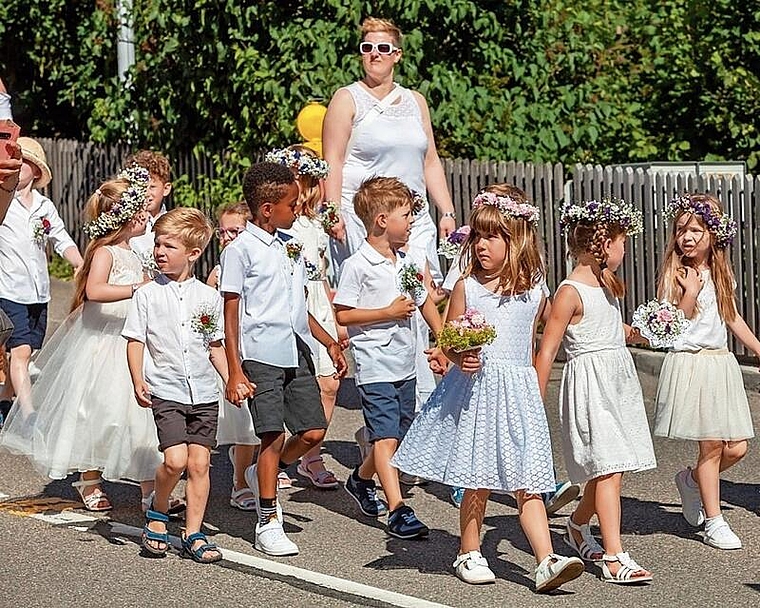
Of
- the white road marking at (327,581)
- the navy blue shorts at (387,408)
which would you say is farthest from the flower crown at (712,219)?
the white road marking at (327,581)

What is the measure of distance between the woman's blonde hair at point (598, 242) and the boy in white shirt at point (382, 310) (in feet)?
3.04

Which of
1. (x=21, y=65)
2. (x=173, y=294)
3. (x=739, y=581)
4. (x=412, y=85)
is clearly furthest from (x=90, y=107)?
(x=739, y=581)

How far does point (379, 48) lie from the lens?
29.2 ft

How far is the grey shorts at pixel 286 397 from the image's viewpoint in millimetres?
7234

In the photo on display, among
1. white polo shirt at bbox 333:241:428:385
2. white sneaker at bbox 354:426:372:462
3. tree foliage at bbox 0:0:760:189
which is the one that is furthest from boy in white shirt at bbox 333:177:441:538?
tree foliage at bbox 0:0:760:189

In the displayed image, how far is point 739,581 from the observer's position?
6613 mm

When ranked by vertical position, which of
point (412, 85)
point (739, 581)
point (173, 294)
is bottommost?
point (739, 581)

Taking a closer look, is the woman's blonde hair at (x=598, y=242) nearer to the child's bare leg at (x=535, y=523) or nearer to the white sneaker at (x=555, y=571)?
the child's bare leg at (x=535, y=523)

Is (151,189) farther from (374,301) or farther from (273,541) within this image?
(273,541)

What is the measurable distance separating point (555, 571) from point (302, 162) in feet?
9.04

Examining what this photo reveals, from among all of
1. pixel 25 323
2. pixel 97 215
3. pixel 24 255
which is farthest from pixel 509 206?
pixel 25 323

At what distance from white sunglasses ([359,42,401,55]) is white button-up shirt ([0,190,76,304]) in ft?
7.60

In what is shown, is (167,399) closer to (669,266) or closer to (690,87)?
(669,266)

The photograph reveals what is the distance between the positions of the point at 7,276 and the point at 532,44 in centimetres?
685
